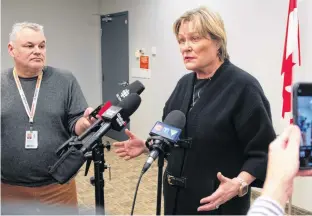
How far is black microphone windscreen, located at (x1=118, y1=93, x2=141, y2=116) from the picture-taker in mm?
1260

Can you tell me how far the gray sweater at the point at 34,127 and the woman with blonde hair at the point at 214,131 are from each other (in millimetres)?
533

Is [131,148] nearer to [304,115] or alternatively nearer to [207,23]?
[207,23]

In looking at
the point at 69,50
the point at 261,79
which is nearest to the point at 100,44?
the point at 69,50

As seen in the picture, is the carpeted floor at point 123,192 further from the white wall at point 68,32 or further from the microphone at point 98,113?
the white wall at point 68,32

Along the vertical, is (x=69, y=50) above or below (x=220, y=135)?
above

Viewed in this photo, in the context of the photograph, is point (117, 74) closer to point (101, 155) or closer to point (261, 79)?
point (261, 79)

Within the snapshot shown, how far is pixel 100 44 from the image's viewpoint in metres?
6.62

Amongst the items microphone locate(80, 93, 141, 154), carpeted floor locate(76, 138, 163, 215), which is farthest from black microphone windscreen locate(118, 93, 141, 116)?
carpeted floor locate(76, 138, 163, 215)

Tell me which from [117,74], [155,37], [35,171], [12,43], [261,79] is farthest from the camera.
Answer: [117,74]

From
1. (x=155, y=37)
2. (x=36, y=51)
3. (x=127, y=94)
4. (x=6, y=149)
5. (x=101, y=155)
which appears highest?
(x=155, y=37)

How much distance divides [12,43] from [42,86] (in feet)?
0.99

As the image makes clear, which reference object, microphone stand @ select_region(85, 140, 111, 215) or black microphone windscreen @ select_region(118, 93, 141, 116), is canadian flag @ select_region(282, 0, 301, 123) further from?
microphone stand @ select_region(85, 140, 111, 215)

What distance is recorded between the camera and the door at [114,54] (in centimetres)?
588

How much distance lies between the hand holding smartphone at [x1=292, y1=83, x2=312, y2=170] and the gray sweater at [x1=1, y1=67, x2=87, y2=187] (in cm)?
129
